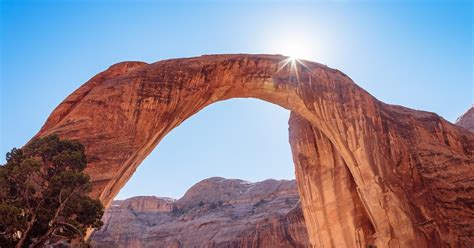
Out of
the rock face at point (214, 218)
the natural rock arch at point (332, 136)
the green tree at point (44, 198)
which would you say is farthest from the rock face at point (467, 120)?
the green tree at point (44, 198)

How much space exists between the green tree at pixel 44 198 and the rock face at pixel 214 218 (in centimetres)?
3107

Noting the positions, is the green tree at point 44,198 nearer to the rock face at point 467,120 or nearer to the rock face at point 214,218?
the rock face at point 214,218

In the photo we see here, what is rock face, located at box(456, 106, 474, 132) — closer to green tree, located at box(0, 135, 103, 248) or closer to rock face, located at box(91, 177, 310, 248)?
rock face, located at box(91, 177, 310, 248)

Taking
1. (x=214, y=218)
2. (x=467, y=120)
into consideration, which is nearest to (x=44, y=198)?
(x=214, y=218)

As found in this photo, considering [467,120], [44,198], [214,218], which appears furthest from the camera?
[214,218]

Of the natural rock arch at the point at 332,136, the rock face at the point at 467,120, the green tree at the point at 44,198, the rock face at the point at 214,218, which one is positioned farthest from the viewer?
the rock face at the point at 214,218

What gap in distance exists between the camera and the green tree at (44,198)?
1002 cm

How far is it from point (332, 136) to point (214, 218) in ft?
103

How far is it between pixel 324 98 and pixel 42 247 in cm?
1609

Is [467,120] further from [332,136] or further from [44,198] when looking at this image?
[44,198]

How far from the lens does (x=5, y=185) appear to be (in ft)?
34.2

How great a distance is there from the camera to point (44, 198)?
35.3ft

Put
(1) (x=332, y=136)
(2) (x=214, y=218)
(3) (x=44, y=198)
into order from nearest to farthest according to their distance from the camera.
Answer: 1. (3) (x=44, y=198)
2. (1) (x=332, y=136)
3. (2) (x=214, y=218)

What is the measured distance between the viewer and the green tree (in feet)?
32.9
